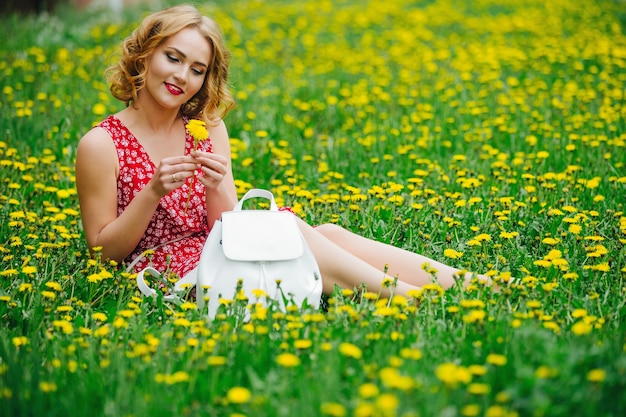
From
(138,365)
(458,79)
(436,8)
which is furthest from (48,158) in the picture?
(436,8)

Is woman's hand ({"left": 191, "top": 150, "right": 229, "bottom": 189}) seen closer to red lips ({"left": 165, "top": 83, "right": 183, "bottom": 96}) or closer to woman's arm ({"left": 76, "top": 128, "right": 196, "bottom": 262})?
woman's arm ({"left": 76, "top": 128, "right": 196, "bottom": 262})

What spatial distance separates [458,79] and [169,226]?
12.7ft

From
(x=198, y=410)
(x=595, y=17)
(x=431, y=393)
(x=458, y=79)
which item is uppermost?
(x=595, y=17)

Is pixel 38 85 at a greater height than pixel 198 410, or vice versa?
pixel 38 85

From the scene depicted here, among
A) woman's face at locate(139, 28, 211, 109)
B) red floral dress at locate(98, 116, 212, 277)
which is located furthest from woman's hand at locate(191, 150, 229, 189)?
woman's face at locate(139, 28, 211, 109)

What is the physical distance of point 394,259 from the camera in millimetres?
2914

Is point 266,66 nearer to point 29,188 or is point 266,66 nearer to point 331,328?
point 29,188

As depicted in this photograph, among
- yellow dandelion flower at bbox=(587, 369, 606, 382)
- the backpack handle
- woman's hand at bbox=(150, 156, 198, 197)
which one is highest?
woman's hand at bbox=(150, 156, 198, 197)

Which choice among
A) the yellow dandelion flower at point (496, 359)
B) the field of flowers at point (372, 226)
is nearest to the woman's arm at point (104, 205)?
the field of flowers at point (372, 226)

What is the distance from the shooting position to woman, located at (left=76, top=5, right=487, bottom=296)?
9.06 ft

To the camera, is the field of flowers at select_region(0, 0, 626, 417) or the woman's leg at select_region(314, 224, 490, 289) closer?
the field of flowers at select_region(0, 0, 626, 417)

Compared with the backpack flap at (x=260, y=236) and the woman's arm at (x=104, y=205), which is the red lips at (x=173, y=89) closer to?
the woman's arm at (x=104, y=205)

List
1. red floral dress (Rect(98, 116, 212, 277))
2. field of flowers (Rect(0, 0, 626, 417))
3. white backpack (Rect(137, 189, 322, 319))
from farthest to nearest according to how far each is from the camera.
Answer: red floral dress (Rect(98, 116, 212, 277))
white backpack (Rect(137, 189, 322, 319))
field of flowers (Rect(0, 0, 626, 417))

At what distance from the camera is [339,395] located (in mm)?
1854
